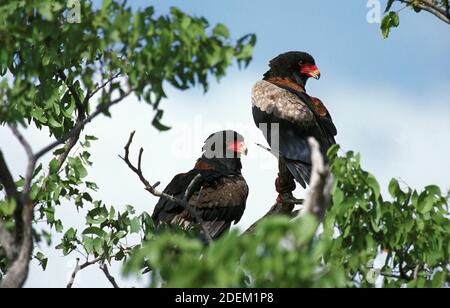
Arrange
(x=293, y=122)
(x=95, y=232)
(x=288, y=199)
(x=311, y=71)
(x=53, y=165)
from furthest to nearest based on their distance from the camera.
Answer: (x=311, y=71) → (x=293, y=122) → (x=288, y=199) → (x=95, y=232) → (x=53, y=165)

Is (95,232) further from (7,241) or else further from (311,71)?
(311,71)

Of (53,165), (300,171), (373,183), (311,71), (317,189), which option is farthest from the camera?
(311,71)

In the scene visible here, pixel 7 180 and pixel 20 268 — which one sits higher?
pixel 7 180

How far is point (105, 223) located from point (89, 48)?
7.66 feet

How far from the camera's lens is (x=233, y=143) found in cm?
1173

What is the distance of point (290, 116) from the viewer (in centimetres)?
1034

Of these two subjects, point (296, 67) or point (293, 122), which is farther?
point (296, 67)

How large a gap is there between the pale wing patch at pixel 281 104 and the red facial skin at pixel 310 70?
21.1 inches

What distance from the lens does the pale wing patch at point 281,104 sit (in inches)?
404

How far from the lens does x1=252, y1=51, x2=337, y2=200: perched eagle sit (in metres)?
9.55

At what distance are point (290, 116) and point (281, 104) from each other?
0.25 metres

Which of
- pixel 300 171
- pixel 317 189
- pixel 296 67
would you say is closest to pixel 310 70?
pixel 296 67

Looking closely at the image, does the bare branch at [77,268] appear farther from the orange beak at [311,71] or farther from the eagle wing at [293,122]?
the orange beak at [311,71]

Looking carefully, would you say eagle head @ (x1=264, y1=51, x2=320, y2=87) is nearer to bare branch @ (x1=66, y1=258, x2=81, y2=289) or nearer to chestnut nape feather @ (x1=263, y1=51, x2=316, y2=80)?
chestnut nape feather @ (x1=263, y1=51, x2=316, y2=80)
